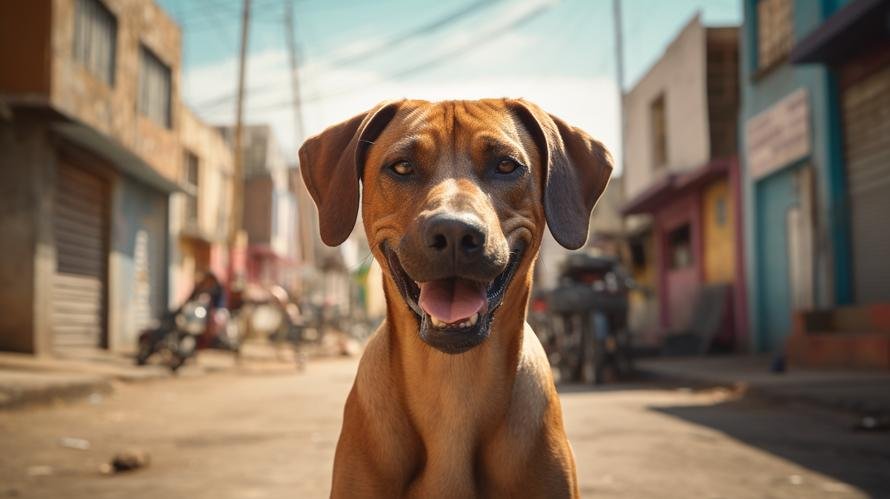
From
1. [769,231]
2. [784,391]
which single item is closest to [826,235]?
[769,231]

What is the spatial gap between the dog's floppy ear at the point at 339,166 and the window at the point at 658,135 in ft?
71.2

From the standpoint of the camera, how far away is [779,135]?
15203 millimetres

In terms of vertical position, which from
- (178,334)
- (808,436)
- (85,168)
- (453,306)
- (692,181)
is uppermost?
(692,181)

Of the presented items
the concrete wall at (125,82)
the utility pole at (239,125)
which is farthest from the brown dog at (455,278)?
the utility pole at (239,125)

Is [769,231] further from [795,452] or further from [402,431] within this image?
[402,431]

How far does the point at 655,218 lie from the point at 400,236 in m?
22.6

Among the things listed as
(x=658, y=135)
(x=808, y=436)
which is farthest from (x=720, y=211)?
(x=808, y=436)

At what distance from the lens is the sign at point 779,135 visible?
555 inches

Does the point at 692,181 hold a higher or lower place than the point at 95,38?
lower

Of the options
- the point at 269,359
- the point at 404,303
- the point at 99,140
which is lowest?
the point at 269,359

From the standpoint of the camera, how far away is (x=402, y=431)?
2633mm

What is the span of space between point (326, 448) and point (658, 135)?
64.5 feet

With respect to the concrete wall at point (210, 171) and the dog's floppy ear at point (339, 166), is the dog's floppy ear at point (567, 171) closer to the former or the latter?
the dog's floppy ear at point (339, 166)

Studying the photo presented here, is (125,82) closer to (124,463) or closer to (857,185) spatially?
(857,185)
